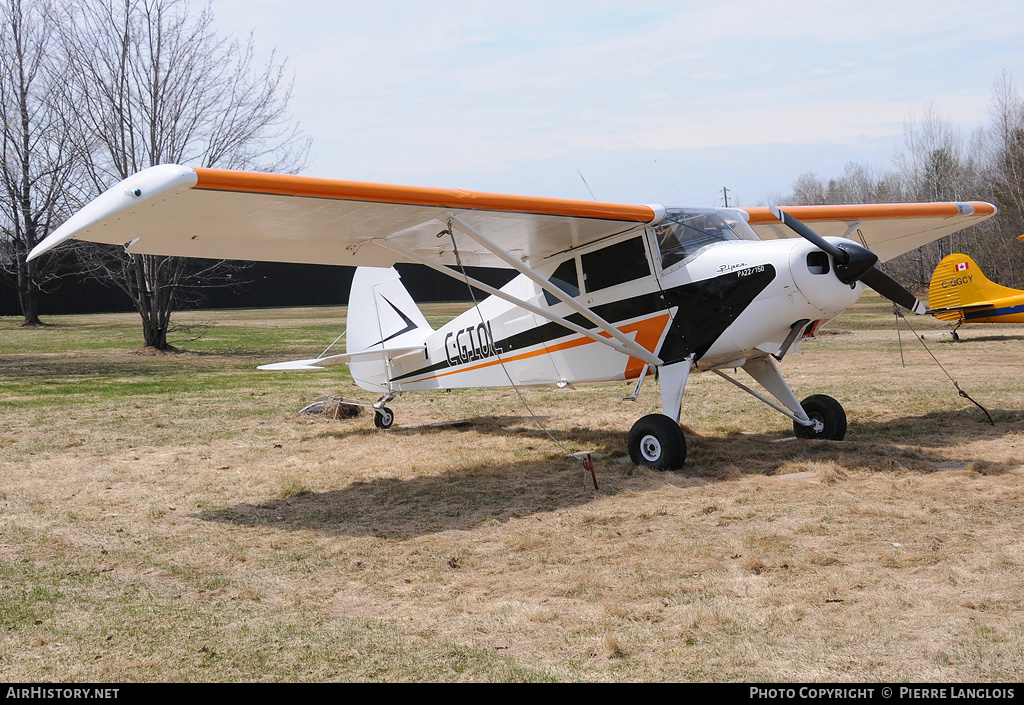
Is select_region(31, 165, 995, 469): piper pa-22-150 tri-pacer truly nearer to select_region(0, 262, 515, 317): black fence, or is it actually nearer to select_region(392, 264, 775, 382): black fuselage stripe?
select_region(392, 264, 775, 382): black fuselage stripe

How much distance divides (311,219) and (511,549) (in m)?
3.32

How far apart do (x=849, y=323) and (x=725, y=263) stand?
2509 centimetres

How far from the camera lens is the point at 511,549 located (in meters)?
5.45

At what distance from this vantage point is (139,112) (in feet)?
73.0

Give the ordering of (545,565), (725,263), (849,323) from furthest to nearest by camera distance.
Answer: (849,323) < (725,263) < (545,565)

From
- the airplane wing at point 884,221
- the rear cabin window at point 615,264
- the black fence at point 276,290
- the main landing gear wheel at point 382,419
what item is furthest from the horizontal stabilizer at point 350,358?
the black fence at point 276,290

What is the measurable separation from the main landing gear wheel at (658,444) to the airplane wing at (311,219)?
202 cm

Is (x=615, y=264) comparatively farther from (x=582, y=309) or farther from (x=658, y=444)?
(x=658, y=444)

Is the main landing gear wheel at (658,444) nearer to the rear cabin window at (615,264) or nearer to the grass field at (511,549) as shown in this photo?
the grass field at (511,549)

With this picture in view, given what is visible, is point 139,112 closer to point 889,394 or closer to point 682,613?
point 889,394

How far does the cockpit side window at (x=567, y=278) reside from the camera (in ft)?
28.9

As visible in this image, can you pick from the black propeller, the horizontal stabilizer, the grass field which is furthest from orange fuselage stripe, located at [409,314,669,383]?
the horizontal stabilizer

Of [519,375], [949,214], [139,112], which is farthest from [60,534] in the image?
[139,112]

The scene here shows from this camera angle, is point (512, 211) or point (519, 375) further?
point (519, 375)
